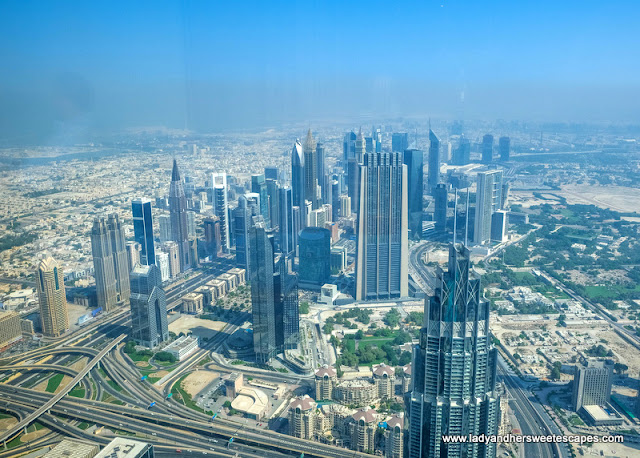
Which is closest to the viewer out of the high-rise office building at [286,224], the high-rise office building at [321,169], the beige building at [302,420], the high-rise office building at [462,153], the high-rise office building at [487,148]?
the beige building at [302,420]

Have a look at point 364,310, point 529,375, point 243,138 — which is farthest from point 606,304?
point 243,138

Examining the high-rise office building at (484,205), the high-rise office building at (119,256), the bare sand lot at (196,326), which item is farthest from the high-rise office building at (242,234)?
the high-rise office building at (484,205)

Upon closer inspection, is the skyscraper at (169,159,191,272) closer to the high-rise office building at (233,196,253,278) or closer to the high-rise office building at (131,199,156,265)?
the high-rise office building at (131,199,156,265)

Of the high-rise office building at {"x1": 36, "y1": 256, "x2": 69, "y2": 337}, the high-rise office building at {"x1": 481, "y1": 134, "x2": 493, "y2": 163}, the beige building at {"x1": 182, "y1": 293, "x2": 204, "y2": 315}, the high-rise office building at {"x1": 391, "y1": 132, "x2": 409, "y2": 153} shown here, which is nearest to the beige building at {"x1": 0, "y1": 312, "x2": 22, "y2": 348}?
the high-rise office building at {"x1": 36, "y1": 256, "x2": 69, "y2": 337}

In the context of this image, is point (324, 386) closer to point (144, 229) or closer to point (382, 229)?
point (382, 229)

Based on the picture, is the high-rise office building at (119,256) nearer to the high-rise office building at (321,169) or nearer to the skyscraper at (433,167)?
the high-rise office building at (321,169)

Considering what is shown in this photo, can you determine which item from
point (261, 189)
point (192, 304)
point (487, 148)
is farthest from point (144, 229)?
point (487, 148)
